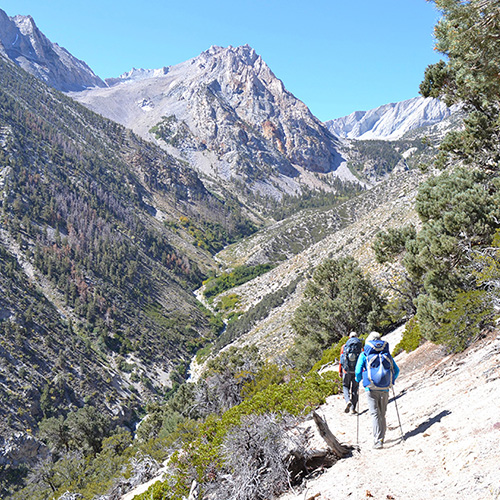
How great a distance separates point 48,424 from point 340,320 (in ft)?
125

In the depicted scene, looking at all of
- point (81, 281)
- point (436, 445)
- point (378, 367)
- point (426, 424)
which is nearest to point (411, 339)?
point (426, 424)

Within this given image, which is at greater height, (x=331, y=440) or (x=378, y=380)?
(x=378, y=380)

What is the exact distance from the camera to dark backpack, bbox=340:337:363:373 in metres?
11.0

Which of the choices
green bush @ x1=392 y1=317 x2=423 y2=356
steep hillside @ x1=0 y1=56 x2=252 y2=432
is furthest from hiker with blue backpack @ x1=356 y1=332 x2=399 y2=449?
steep hillside @ x1=0 y1=56 x2=252 y2=432

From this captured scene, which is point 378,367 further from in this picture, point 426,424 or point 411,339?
point 411,339

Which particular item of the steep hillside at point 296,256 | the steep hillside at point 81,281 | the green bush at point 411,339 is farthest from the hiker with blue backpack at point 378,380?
the steep hillside at point 81,281

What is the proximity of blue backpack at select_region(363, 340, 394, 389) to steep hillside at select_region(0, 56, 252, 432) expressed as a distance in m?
65.0

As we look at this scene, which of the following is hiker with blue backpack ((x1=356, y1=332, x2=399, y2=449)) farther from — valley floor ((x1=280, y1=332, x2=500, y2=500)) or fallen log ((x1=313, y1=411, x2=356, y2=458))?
fallen log ((x1=313, y1=411, x2=356, y2=458))

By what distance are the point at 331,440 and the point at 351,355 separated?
11.9ft

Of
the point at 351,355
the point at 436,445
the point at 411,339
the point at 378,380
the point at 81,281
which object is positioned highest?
the point at 81,281

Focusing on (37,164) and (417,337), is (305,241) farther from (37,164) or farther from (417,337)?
(417,337)

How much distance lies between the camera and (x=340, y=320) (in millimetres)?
27203

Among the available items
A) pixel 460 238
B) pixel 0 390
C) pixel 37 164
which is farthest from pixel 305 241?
→ pixel 460 238

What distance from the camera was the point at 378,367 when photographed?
792 cm
